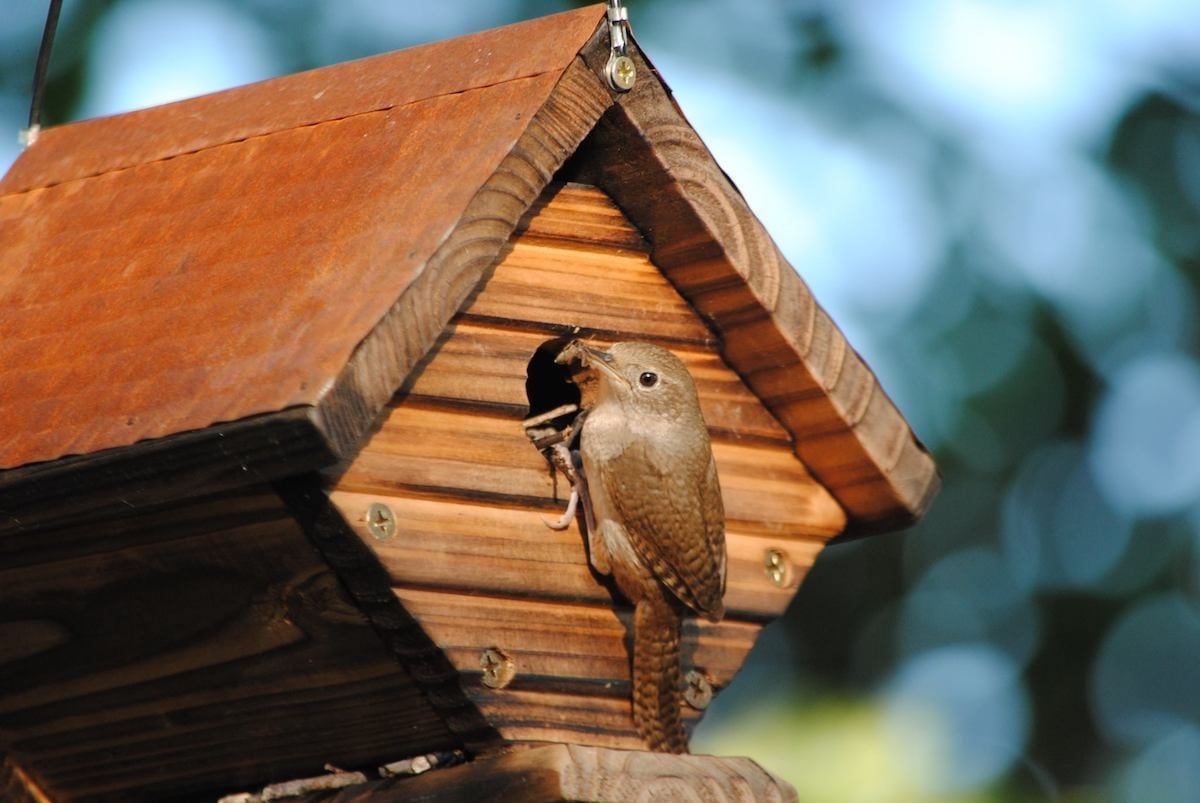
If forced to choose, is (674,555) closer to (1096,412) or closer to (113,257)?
(113,257)

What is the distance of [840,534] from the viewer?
11.1 feet

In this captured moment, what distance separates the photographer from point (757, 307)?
10.1ft

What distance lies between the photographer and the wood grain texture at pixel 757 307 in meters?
2.94

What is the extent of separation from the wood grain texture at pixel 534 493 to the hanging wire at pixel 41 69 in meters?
0.90

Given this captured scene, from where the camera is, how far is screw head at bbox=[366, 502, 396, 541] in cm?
258

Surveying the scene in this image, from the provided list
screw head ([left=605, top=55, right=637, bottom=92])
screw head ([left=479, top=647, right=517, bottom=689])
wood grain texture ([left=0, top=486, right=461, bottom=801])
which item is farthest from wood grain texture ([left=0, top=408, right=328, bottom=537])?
screw head ([left=605, top=55, right=637, bottom=92])

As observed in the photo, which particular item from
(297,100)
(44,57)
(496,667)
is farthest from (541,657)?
(44,57)

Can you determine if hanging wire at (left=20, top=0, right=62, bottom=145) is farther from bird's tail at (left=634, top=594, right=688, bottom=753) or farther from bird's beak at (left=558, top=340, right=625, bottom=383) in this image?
bird's tail at (left=634, top=594, right=688, bottom=753)

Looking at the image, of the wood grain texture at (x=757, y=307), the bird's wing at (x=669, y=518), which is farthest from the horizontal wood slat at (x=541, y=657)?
the wood grain texture at (x=757, y=307)

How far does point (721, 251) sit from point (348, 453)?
845 millimetres

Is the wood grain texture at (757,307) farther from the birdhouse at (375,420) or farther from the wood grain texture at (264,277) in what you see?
the wood grain texture at (264,277)

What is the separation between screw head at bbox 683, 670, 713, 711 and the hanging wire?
4.68 feet

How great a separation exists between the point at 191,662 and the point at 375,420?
477mm

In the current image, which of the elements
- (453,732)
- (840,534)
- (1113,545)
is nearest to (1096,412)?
(1113,545)
